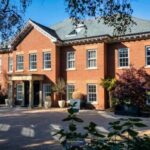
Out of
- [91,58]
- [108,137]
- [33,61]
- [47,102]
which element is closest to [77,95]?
[47,102]

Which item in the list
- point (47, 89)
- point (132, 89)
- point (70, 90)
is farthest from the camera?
point (47, 89)

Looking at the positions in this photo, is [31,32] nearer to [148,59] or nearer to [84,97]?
[84,97]

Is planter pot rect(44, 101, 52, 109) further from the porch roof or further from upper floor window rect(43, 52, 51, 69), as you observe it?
upper floor window rect(43, 52, 51, 69)

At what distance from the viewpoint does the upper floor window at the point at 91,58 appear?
1175 inches

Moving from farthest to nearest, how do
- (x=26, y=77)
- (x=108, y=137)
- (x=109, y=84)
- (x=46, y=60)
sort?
(x=46, y=60)
(x=26, y=77)
(x=109, y=84)
(x=108, y=137)

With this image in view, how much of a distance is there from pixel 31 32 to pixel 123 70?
11339 mm

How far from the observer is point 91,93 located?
29.8m

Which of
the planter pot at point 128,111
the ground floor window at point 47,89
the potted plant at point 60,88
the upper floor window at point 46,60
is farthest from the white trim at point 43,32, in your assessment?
the planter pot at point 128,111

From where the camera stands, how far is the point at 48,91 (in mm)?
32219

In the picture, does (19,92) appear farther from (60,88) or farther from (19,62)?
(60,88)

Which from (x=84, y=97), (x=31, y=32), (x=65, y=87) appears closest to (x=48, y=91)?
(x=65, y=87)

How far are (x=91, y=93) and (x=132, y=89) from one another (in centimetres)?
553

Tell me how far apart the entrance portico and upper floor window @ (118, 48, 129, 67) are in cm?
833

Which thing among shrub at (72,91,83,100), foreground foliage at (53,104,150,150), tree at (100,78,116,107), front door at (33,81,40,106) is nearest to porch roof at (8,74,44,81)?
front door at (33,81,40,106)
